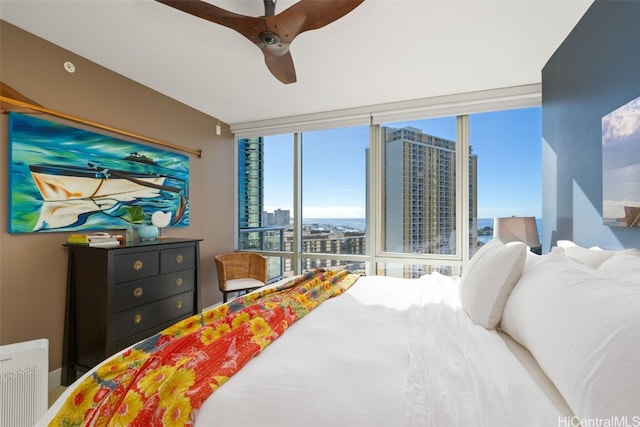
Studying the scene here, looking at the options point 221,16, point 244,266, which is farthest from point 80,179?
point 244,266

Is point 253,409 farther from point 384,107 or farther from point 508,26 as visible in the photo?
point 384,107

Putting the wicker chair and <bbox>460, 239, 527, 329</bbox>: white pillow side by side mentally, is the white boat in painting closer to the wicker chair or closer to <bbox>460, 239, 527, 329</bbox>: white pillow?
the wicker chair

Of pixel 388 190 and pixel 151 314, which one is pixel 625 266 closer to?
pixel 388 190

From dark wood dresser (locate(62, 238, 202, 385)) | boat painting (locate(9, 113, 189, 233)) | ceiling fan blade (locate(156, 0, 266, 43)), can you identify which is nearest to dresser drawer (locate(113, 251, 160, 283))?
dark wood dresser (locate(62, 238, 202, 385))

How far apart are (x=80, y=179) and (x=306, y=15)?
2.12 meters

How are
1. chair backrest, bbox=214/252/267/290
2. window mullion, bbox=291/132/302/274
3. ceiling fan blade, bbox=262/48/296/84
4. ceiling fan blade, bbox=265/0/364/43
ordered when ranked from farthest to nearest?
window mullion, bbox=291/132/302/274
chair backrest, bbox=214/252/267/290
ceiling fan blade, bbox=262/48/296/84
ceiling fan blade, bbox=265/0/364/43

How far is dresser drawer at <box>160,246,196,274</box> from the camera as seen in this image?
2559 mm

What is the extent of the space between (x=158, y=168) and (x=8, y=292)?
4.89 ft

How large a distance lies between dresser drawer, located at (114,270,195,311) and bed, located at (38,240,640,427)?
1.18 meters

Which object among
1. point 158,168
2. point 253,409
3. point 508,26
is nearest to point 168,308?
point 158,168

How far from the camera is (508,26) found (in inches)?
78.7

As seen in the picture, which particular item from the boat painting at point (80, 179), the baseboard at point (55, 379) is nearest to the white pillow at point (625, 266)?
the boat painting at point (80, 179)

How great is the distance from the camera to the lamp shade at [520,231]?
245cm

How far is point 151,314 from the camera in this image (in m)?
2.43
